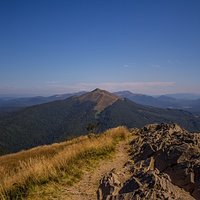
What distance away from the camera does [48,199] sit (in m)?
9.73

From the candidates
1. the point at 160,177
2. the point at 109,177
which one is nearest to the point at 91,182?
the point at 109,177

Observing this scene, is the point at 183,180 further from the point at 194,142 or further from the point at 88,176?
the point at 194,142

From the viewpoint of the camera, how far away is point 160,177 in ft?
31.0

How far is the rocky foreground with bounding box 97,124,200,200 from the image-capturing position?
340 inches

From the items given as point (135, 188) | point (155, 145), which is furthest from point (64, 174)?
A: point (155, 145)

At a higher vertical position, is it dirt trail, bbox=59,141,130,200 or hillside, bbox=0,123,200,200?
hillside, bbox=0,123,200,200

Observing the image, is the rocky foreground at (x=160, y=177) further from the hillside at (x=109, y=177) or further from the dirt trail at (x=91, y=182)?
the dirt trail at (x=91, y=182)

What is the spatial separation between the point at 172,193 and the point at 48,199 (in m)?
3.68

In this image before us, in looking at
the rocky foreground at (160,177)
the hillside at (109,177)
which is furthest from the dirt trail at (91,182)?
the rocky foreground at (160,177)

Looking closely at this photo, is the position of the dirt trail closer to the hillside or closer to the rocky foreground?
the hillside

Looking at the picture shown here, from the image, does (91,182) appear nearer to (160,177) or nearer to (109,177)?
(109,177)

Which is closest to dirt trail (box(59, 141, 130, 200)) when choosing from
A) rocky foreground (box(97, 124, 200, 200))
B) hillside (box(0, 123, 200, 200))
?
hillside (box(0, 123, 200, 200))

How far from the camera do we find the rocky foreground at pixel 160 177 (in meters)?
8.62

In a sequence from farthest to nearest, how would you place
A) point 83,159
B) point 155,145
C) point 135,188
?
point 155,145 → point 83,159 → point 135,188
